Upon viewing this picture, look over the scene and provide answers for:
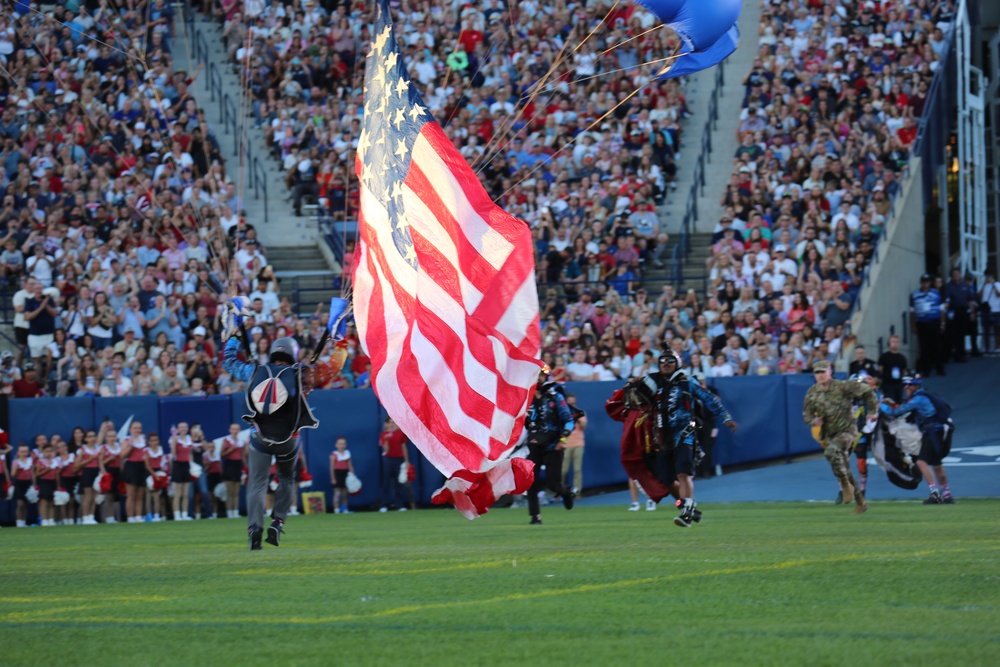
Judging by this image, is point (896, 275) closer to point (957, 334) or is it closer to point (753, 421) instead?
point (957, 334)

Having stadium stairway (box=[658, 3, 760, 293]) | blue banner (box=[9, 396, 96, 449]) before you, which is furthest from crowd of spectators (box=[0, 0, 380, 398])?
stadium stairway (box=[658, 3, 760, 293])

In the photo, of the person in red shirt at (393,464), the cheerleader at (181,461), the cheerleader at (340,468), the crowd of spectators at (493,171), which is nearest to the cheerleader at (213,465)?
the cheerleader at (181,461)

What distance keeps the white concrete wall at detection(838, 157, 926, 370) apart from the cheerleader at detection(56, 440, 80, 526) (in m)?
12.9

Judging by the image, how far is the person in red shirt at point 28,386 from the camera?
2450 cm

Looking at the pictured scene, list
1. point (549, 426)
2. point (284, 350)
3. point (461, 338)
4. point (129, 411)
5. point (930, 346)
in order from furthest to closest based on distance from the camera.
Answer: point (930, 346) < point (129, 411) < point (549, 426) < point (284, 350) < point (461, 338)

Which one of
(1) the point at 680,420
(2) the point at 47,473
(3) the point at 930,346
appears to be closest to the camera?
(1) the point at 680,420

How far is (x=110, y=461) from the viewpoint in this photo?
24031 millimetres

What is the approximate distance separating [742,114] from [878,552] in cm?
1994

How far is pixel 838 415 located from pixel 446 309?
7.88 metres

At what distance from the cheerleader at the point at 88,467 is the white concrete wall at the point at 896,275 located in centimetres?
1253

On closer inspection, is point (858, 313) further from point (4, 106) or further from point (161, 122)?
point (4, 106)

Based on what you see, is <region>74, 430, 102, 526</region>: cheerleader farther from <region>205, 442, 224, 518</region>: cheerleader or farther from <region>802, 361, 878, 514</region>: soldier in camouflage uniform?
<region>802, 361, 878, 514</region>: soldier in camouflage uniform

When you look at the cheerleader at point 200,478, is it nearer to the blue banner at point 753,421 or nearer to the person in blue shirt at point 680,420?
the blue banner at point 753,421

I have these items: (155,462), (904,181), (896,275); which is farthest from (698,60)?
(904,181)
